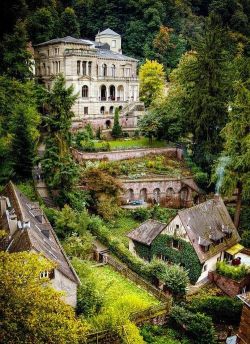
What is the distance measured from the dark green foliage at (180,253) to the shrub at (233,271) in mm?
2186

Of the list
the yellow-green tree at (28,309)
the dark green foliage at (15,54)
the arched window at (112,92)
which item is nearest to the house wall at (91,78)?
the arched window at (112,92)

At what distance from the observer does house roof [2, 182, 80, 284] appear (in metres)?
22.9

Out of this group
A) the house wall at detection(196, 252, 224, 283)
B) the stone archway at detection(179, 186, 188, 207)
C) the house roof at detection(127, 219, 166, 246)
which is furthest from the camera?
the stone archway at detection(179, 186, 188, 207)

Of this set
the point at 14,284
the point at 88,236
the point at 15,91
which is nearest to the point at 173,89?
the point at 15,91

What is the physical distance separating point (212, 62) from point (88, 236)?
26.2m

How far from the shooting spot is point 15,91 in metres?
44.5

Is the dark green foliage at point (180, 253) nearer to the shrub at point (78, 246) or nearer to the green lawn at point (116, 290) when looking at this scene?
the green lawn at point (116, 290)

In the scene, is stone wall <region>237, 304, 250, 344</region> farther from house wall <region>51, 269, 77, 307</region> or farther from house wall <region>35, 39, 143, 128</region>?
house wall <region>35, 39, 143, 128</region>

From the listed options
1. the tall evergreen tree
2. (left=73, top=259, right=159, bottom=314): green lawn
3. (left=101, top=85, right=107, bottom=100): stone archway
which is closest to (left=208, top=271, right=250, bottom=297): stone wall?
(left=73, top=259, right=159, bottom=314): green lawn

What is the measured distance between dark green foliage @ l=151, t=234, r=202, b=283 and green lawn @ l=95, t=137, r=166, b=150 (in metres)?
19.6

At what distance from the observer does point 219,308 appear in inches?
1136

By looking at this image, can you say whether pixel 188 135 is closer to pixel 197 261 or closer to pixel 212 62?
pixel 212 62

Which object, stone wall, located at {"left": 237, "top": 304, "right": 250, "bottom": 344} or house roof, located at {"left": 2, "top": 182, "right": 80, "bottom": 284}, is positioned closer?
stone wall, located at {"left": 237, "top": 304, "right": 250, "bottom": 344}

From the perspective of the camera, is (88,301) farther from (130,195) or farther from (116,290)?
(130,195)
